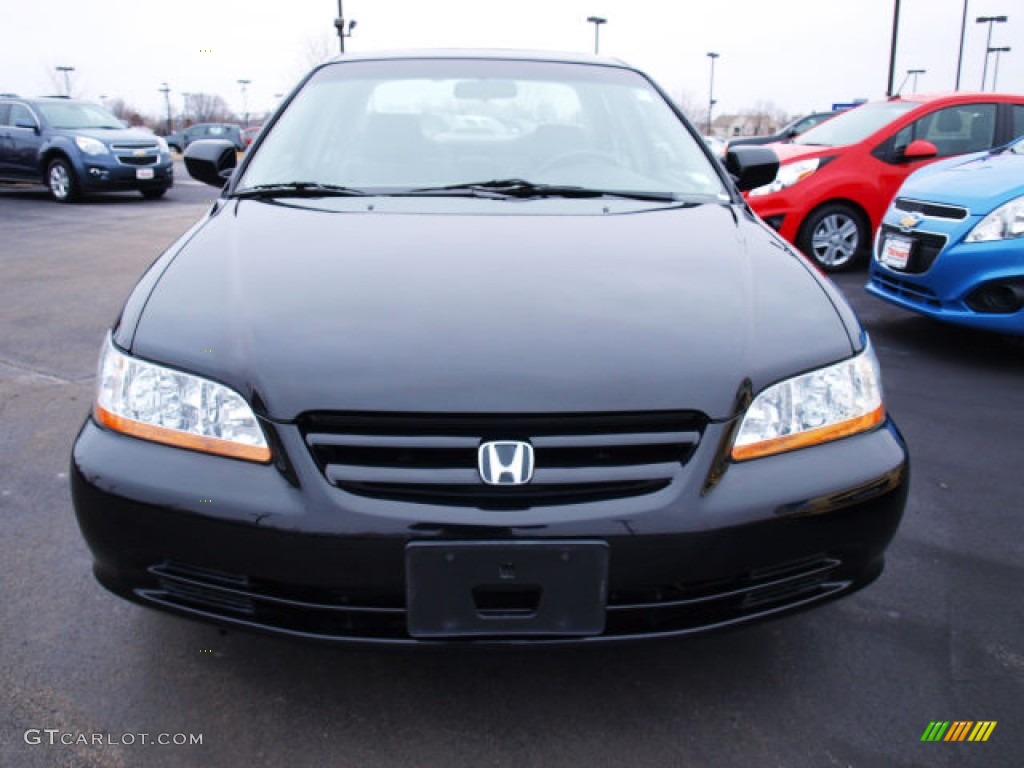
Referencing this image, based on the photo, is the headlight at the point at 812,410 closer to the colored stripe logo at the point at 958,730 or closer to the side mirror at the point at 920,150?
the colored stripe logo at the point at 958,730

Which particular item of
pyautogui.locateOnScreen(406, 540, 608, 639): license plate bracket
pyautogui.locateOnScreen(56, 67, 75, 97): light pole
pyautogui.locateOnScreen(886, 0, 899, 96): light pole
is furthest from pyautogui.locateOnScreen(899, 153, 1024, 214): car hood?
pyautogui.locateOnScreen(56, 67, 75, 97): light pole

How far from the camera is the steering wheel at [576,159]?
2.80 m

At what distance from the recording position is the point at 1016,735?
1.82 meters

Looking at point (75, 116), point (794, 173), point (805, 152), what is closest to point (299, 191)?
point (794, 173)

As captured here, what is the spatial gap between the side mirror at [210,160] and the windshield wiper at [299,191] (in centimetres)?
77

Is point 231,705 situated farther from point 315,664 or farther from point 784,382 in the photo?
point 784,382

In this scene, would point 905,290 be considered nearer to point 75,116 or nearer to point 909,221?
point 909,221

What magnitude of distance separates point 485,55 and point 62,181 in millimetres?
11785

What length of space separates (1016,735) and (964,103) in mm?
7199

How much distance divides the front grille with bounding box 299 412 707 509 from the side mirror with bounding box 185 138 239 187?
82.6 inches

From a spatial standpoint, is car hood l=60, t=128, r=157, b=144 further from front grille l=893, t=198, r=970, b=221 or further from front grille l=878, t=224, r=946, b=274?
front grille l=878, t=224, r=946, b=274

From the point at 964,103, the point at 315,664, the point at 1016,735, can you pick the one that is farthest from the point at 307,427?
the point at 964,103

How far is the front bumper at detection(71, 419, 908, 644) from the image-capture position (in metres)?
1.56

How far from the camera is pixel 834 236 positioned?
290 inches
